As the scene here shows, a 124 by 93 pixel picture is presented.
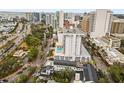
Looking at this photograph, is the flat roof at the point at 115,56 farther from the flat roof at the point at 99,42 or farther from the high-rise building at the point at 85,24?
the high-rise building at the point at 85,24

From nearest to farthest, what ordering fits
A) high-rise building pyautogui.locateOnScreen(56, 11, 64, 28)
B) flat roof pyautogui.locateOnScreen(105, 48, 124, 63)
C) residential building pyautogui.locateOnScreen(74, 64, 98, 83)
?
1. residential building pyautogui.locateOnScreen(74, 64, 98, 83)
2. high-rise building pyautogui.locateOnScreen(56, 11, 64, 28)
3. flat roof pyautogui.locateOnScreen(105, 48, 124, 63)

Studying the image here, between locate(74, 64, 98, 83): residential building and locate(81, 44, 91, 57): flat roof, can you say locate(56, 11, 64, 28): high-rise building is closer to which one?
locate(81, 44, 91, 57): flat roof

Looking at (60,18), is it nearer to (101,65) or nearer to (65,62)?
(65,62)

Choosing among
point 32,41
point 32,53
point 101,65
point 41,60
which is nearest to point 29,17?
point 32,41

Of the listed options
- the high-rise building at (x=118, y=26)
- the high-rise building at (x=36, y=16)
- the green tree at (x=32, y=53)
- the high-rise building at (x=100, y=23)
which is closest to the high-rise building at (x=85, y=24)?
the high-rise building at (x=100, y=23)

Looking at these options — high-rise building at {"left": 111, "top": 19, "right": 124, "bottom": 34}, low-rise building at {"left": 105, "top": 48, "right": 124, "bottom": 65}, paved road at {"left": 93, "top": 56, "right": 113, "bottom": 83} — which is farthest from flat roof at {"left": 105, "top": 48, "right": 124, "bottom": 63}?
high-rise building at {"left": 111, "top": 19, "right": 124, "bottom": 34}
